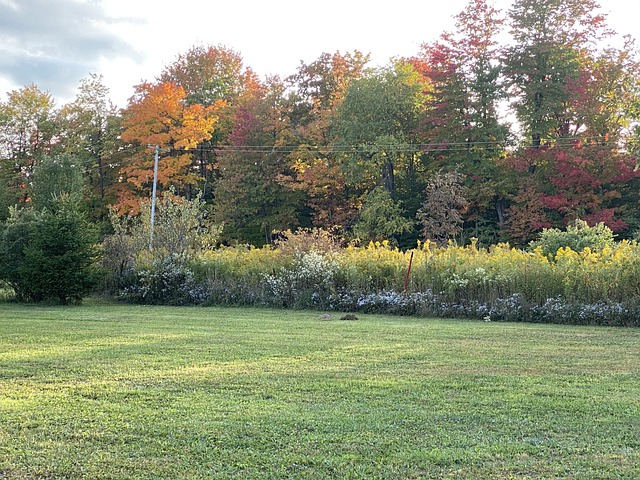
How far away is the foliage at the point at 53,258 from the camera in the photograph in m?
14.4

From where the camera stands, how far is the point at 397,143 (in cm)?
2784

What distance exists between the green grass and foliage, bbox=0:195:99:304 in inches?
284

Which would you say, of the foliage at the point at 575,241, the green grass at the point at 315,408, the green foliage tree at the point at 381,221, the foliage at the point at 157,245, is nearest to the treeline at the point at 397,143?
the green foliage tree at the point at 381,221

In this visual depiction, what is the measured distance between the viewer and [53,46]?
13953 mm

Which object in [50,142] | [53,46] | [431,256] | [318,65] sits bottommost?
[431,256]

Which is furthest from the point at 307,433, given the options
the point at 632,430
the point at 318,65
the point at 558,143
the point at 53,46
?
the point at 318,65

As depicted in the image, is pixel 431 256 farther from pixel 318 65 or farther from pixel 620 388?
pixel 318 65

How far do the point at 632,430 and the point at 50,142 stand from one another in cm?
3966

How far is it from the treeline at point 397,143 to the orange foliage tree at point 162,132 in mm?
107

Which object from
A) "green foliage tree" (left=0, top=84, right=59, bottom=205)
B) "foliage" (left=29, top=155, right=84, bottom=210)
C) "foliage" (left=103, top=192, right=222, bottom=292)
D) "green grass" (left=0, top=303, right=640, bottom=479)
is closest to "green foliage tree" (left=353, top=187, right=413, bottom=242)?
"foliage" (left=103, top=192, right=222, bottom=292)

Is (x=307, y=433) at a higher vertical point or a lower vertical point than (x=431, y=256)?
lower

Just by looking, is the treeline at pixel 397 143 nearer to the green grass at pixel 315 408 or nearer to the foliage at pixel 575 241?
the foliage at pixel 575 241

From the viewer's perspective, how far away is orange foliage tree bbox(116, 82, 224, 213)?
3209 centimetres

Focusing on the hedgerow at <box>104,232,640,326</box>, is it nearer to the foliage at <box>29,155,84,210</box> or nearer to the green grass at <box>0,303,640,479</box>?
the green grass at <box>0,303,640,479</box>
